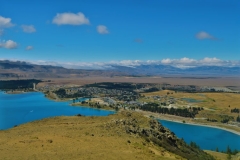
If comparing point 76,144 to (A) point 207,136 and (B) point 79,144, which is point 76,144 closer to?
(B) point 79,144

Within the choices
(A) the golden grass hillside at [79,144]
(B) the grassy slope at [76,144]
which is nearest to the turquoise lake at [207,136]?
(A) the golden grass hillside at [79,144]

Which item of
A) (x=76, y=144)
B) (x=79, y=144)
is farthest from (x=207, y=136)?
(x=76, y=144)

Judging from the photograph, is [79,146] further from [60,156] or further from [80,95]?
[80,95]

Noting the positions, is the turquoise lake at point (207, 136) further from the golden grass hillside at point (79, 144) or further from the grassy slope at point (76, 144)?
the grassy slope at point (76, 144)

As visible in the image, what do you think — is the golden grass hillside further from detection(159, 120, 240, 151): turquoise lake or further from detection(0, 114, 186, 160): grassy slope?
detection(159, 120, 240, 151): turquoise lake

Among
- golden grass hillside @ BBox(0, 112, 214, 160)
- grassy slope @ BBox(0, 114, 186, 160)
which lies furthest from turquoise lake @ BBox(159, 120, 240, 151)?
grassy slope @ BBox(0, 114, 186, 160)

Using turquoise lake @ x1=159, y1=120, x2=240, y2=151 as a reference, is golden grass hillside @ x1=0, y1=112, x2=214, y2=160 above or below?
above
